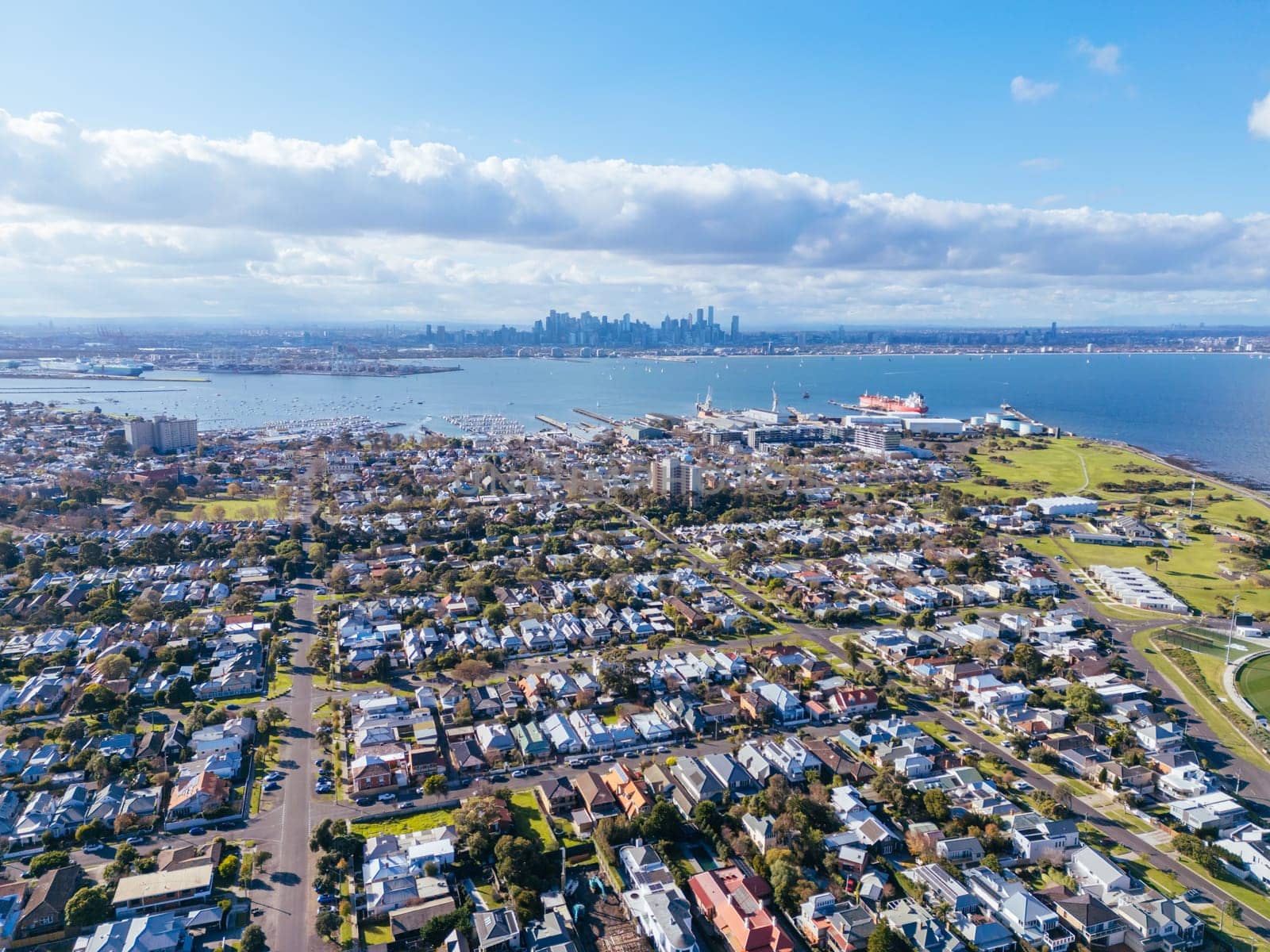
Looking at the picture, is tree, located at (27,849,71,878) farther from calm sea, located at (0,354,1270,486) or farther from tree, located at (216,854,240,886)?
calm sea, located at (0,354,1270,486)

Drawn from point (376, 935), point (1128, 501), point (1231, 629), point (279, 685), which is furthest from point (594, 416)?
point (376, 935)

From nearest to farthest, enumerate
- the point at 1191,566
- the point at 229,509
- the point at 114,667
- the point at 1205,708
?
the point at 1205,708
the point at 114,667
the point at 1191,566
the point at 229,509

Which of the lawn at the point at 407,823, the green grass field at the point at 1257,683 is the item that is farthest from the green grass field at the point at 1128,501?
the lawn at the point at 407,823

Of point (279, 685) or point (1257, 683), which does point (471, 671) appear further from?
point (1257, 683)

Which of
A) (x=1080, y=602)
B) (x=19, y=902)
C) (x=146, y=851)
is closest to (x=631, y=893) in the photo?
(x=146, y=851)

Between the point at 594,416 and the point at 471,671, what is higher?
the point at 594,416

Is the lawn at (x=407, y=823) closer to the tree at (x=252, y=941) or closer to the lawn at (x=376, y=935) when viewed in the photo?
the lawn at (x=376, y=935)

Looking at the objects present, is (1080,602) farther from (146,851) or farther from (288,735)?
(146,851)
